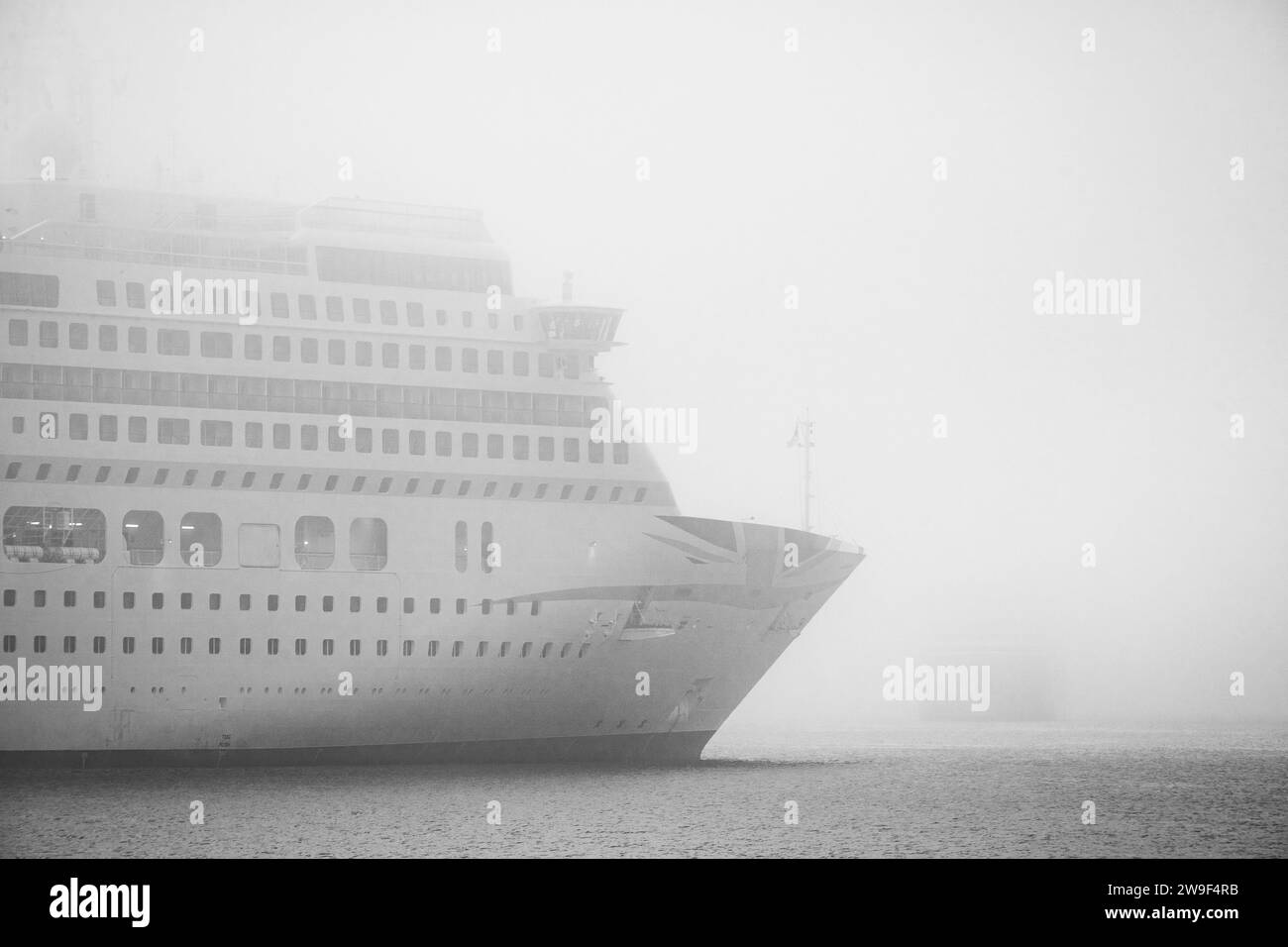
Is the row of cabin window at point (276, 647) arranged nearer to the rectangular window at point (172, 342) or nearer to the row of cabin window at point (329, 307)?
the rectangular window at point (172, 342)

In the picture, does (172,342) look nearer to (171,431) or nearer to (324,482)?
(171,431)

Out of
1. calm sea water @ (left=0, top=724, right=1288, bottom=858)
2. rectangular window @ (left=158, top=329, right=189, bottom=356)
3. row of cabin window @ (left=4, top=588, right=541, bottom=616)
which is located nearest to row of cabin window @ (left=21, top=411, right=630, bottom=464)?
rectangular window @ (left=158, top=329, right=189, bottom=356)

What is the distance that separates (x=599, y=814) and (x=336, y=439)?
13.1 m

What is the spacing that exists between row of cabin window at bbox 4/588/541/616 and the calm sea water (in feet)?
14.7

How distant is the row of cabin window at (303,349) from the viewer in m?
47.9

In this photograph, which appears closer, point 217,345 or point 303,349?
point 217,345

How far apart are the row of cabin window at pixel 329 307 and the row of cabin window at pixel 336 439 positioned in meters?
3.19

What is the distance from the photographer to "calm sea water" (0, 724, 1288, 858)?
3966 cm

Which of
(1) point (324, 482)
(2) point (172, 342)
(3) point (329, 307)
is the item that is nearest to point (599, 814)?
(1) point (324, 482)

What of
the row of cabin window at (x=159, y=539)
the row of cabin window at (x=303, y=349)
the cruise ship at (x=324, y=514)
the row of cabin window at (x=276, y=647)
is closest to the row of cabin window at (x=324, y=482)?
the cruise ship at (x=324, y=514)

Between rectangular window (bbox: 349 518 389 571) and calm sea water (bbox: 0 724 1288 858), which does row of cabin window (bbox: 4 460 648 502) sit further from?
calm sea water (bbox: 0 724 1288 858)

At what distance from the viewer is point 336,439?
48.9m
